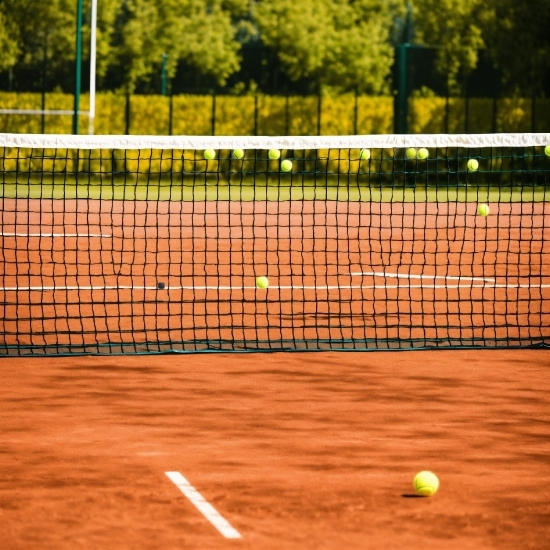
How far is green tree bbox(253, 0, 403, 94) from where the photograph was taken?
4400 centimetres

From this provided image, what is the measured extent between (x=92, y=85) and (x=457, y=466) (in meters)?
20.6

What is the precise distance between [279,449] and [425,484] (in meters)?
1.12

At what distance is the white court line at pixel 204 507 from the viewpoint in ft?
18.2

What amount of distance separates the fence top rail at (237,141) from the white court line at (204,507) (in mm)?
4385

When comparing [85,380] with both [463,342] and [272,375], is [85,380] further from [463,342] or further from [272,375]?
[463,342]

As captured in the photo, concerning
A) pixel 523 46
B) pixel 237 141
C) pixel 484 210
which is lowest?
pixel 484 210

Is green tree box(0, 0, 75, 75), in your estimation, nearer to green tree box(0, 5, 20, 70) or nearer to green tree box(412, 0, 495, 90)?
green tree box(0, 5, 20, 70)

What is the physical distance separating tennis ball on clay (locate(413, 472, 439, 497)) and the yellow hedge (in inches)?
1113

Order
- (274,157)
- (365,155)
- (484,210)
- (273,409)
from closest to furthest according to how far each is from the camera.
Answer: (273,409) < (365,155) < (274,157) < (484,210)

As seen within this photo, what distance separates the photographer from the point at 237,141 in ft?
35.0

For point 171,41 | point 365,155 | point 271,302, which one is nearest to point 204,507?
point 271,302

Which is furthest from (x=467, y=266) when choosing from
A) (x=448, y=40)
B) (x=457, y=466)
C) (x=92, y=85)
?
(x=448, y=40)

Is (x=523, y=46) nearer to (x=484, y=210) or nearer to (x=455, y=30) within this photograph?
(x=455, y=30)

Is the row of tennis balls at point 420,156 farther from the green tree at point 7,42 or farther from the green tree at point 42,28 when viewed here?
the green tree at point 42,28
